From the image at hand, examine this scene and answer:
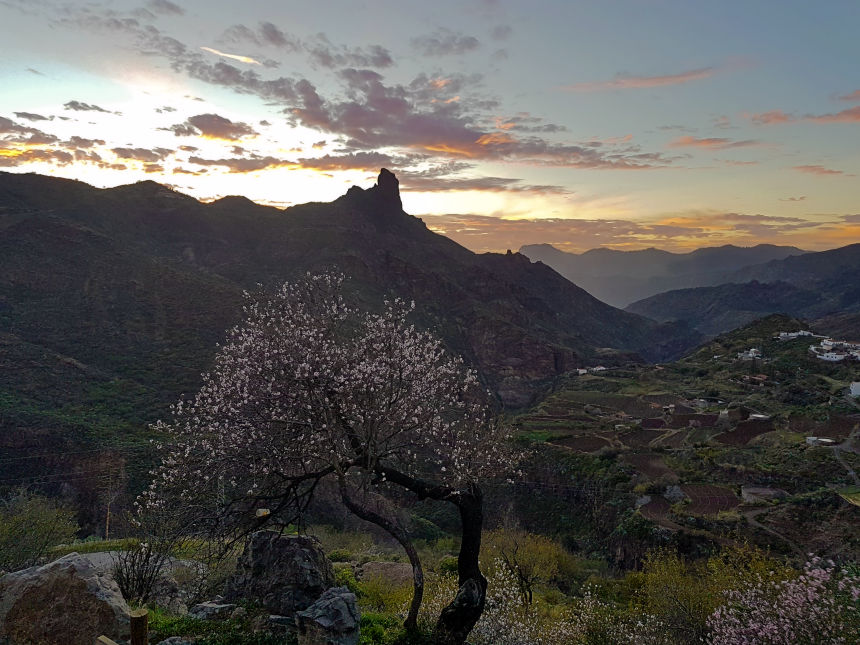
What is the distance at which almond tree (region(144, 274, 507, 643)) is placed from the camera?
12.8m

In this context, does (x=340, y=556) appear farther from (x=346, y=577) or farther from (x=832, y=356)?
(x=832, y=356)

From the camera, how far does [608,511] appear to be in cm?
5459

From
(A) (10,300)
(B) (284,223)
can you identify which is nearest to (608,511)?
(A) (10,300)

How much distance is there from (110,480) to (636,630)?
42.3 metres

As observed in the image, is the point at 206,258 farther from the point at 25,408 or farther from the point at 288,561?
the point at 288,561

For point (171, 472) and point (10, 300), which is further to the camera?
point (10, 300)

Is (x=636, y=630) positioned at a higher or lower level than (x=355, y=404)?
lower

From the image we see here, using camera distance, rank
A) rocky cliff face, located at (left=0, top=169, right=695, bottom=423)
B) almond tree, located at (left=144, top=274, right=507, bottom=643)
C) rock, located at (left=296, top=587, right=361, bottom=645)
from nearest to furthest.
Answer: rock, located at (left=296, top=587, right=361, bottom=645), almond tree, located at (left=144, top=274, right=507, bottom=643), rocky cliff face, located at (left=0, top=169, right=695, bottom=423)

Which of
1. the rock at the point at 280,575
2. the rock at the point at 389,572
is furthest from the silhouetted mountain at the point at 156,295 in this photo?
the rock at the point at 280,575

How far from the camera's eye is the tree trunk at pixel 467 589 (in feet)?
43.8

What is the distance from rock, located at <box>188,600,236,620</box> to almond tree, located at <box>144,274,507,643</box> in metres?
3.08

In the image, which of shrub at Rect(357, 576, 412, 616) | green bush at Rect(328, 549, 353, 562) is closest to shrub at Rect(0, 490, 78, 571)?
shrub at Rect(357, 576, 412, 616)

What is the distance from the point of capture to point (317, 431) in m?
13.0

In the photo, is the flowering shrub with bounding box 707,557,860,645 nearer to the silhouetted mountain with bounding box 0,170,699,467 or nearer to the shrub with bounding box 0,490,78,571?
the shrub with bounding box 0,490,78,571
